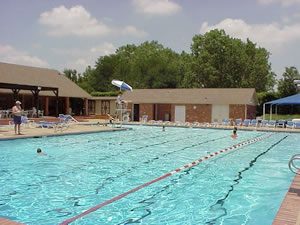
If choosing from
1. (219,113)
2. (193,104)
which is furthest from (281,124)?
(193,104)

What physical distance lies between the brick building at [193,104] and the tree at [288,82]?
519cm

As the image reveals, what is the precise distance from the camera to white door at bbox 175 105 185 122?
3900 cm

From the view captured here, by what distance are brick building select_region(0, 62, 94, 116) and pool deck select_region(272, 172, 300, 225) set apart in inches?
1103

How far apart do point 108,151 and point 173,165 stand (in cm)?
414

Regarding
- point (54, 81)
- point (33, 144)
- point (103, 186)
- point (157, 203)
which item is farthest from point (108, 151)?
point (54, 81)

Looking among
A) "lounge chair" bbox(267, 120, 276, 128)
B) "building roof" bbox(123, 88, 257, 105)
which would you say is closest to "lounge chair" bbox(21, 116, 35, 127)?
"building roof" bbox(123, 88, 257, 105)

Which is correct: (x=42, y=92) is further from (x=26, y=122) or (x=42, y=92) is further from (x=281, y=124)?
(x=281, y=124)

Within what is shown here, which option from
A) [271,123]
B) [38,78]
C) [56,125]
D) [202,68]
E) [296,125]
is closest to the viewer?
[56,125]

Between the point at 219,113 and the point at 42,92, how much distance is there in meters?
17.6

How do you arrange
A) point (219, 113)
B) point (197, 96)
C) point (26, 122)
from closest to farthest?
point (26, 122) < point (219, 113) < point (197, 96)

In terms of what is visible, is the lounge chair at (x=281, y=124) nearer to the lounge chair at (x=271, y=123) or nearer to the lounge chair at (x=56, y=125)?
the lounge chair at (x=271, y=123)

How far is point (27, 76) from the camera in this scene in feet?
124

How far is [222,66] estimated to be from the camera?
2376 inches

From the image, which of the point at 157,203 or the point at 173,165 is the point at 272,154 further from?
the point at 157,203
